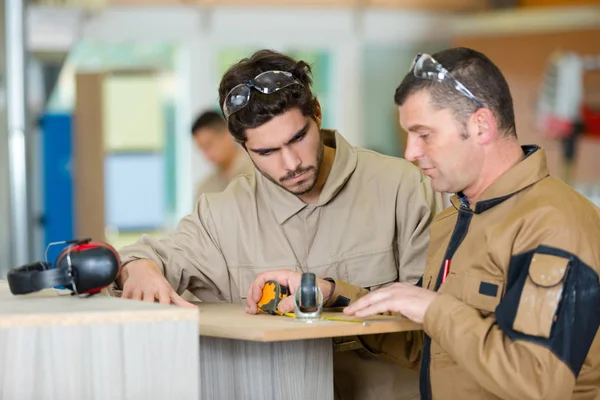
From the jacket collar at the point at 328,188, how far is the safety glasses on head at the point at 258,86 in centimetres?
25

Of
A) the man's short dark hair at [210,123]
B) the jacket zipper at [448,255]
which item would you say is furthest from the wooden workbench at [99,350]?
the man's short dark hair at [210,123]

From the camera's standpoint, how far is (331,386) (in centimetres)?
223

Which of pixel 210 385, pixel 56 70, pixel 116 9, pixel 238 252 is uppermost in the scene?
pixel 116 9

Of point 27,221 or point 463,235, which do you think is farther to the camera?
point 27,221

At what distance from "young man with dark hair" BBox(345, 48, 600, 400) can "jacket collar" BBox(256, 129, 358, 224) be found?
1.63 feet

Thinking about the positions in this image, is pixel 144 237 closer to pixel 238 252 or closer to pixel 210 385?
pixel 238 252

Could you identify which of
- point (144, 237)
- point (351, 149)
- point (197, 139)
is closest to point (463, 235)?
point (351, 149)

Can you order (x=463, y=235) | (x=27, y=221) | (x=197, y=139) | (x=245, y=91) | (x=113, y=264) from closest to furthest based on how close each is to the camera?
(x=113, y=264) < (x=463, y=235) < (x=245, y=91) < (x=27, y=221) < (x=197, y=139)

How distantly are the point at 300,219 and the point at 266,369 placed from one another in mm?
525

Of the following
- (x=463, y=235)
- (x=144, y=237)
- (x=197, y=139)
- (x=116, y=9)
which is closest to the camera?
(x=463, y=235)

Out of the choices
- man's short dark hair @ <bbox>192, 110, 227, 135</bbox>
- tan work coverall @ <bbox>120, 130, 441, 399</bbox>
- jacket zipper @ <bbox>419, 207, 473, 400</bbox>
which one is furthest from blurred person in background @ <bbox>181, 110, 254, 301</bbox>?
jacket zipper @ <bbox>419, 207, 473, 400</bbox>

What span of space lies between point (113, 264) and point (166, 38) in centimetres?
742

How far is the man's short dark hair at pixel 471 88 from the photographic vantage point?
1.98 meters

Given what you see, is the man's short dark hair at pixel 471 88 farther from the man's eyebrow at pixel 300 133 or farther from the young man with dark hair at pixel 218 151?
the young man with dark hair at pixel 218 151
